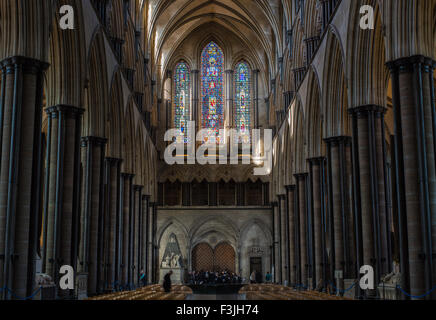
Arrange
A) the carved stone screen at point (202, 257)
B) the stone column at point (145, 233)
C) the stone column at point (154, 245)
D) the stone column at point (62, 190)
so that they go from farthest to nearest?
the carved stone screen at point (202, 257), the stone column at point (154, 245), the stone column at point (145, 233), the stone column at point (62, 190)

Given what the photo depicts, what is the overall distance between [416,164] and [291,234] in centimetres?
1751

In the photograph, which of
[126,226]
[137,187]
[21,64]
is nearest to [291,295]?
[21,64]

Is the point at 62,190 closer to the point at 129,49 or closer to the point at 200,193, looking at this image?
the point at 129,49

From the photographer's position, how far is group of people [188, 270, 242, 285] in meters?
30.1

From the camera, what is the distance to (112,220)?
2308cm

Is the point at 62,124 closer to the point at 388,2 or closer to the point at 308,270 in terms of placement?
the point at 388,2

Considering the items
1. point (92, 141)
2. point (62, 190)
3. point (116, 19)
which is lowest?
point (62, 190)

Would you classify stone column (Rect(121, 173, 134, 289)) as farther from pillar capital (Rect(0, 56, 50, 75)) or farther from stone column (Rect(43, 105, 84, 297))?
pillar capital (Rect(0, 56, 50, 75))

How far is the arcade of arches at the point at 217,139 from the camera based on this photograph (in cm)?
1248

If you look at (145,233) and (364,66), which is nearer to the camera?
(364,66)

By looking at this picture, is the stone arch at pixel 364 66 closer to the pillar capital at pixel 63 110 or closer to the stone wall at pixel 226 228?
the pillar capital at pixel 63 110

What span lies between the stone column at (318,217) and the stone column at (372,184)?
5.62m

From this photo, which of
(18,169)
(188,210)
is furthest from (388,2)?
(188,210)

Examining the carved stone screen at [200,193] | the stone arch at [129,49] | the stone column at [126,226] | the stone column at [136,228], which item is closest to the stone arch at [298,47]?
the stone arch at [129,49]
